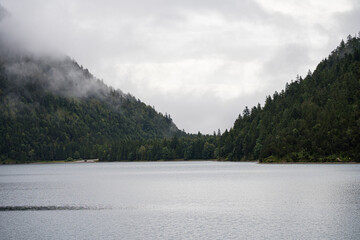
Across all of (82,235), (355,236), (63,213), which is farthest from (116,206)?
(355,236)

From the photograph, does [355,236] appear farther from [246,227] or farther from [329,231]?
[246,227]

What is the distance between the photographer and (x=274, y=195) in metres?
102

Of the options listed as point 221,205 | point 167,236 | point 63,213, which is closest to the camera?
point 167,236

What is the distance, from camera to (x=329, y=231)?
192ft

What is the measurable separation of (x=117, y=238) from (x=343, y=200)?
159 ft

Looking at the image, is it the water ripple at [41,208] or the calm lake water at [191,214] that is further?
the water ripple at [41,208]

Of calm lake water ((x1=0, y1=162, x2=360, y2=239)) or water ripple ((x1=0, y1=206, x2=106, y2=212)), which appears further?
water ripple ((x1=0, y1=206, x2=106, y2=212))

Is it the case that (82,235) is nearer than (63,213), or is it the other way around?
(82,235)

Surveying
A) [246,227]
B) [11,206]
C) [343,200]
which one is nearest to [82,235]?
[246,227]

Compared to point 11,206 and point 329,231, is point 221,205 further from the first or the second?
point 11,206

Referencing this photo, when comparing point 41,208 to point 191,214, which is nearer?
point 191,214

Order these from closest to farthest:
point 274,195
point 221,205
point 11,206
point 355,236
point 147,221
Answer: point 355,236 < point 147,221 < point 221,205 < point 11,206 < point 274,195

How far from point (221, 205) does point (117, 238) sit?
33895mm

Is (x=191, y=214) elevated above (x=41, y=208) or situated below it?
above
